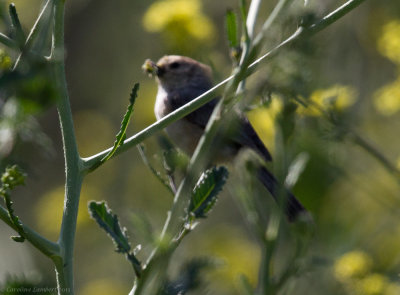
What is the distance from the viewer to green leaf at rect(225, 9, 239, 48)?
5.39 ft

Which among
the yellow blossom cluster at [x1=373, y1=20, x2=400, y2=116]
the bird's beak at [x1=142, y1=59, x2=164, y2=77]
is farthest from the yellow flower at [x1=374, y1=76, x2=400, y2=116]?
the bird's beak at [x1=142, y1=59, x2=164, y2=77]

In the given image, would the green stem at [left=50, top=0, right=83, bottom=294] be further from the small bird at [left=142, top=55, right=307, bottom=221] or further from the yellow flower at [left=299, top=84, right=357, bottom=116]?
the small bird at [left=142, top=55, right=307, bottom=221]

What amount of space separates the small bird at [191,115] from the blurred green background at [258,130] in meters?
0.16

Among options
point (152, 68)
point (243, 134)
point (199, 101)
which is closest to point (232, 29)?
point (199, 101)

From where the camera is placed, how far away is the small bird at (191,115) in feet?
12.5

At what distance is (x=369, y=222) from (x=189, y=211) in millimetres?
2972

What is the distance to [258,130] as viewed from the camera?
4.15m

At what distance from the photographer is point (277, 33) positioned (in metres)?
1.71

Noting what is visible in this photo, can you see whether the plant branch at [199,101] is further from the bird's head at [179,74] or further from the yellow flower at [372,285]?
the bird's head at [179,74]

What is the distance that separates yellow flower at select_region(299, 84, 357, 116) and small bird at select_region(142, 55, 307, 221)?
46cm

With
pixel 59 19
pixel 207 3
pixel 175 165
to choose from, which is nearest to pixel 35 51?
pixel 59 19

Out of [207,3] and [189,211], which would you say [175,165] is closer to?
[189,211]

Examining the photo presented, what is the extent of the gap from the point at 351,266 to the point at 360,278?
0.06 m

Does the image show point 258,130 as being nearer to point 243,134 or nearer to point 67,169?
point 243,134
